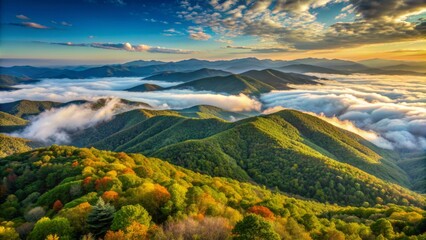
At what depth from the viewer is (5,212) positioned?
6819 cm

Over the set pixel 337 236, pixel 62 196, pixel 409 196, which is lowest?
pixel 409 196

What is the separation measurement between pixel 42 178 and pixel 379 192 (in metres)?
192

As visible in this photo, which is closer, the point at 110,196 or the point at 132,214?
the point at 132,214

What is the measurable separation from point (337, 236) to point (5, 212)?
79833 mm

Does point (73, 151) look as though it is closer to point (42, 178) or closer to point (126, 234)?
point (42, 178)

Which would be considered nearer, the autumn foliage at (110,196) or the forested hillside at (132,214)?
the forested hillside at (132,214)

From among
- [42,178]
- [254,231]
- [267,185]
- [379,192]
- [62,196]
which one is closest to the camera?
[254,231]

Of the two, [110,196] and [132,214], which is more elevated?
[132,214]

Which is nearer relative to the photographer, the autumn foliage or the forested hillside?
the forested hillside

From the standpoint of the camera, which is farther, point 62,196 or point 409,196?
point 409,196

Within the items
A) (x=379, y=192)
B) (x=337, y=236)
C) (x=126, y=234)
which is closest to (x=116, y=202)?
(x=126, y=234)

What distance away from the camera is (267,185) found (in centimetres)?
19688

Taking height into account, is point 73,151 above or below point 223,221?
below

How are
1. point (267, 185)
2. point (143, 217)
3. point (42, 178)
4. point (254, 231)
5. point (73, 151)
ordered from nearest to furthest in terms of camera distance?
1. point (254, 231)
2. point (143, 217)
3. point (42, 178)
4. point (73, 151)
5. point (267, 185)
